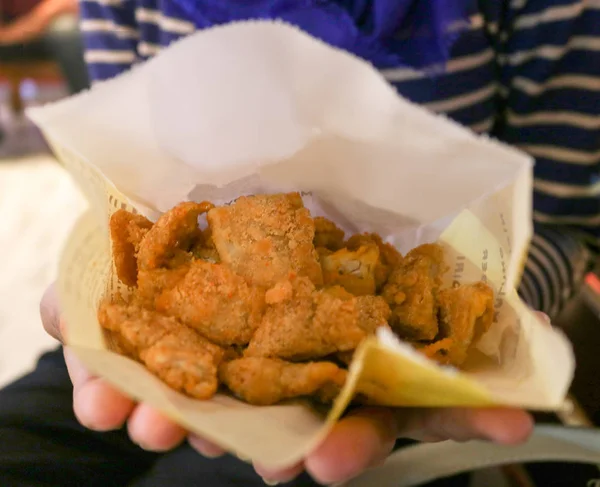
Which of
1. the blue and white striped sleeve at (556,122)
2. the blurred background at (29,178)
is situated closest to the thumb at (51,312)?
the blue and white striped sleeve at (556,122)

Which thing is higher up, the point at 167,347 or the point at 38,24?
the point at 167,347

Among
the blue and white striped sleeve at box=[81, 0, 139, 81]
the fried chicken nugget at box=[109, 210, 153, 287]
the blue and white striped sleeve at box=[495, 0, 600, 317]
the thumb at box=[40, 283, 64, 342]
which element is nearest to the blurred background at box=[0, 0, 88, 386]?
the blue and white striped sleeve at box=[81, 0, 139, 81]

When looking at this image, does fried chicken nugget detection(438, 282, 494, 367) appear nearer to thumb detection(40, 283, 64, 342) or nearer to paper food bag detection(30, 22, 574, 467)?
paper food bag detection(30, 22, 574, 467)

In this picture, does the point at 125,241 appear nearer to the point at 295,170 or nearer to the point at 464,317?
the point at 295,170

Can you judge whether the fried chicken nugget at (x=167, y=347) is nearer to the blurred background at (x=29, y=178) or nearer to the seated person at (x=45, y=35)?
the blurred background at (x=29, y=178)

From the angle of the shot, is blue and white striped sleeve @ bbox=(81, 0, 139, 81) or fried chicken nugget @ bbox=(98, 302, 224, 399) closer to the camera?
fried chicken nugget @ bbox=(98, 302, 224, 399)

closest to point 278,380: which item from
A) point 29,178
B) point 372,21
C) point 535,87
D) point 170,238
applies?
point 170,238
